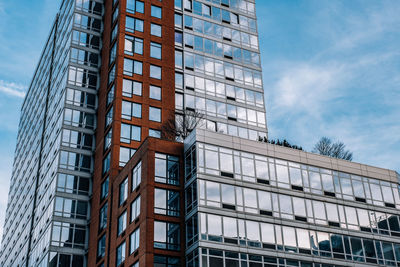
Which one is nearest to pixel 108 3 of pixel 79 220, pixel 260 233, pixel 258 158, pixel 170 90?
pixel 170 90

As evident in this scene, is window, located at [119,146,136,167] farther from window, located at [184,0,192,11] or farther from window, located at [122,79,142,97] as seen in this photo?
window, located at [184,0,192,11]

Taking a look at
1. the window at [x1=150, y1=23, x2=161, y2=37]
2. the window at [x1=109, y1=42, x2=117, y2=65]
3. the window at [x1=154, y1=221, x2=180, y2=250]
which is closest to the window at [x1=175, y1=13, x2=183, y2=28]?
the window at [x1=150, y1=23, x2=161, y2=37]

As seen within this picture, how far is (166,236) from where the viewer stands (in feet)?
134

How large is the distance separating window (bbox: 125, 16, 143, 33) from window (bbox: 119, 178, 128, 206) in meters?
19.0

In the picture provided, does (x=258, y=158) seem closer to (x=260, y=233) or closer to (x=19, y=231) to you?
(x=260, y=233)

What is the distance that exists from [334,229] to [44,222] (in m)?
30.6

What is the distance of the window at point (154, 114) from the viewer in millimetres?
55094

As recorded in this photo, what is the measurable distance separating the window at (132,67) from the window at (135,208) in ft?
56.3

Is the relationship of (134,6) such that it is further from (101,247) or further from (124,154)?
(101,247)

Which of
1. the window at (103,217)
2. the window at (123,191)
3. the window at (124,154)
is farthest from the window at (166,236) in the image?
the window at (124,154)

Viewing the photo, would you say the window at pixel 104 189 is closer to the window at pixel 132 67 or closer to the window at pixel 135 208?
the window at pixel 135 208

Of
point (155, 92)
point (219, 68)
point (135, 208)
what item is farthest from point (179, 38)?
point (135, 208)

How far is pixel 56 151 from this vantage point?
6081cm

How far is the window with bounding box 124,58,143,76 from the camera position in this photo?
5672cm
